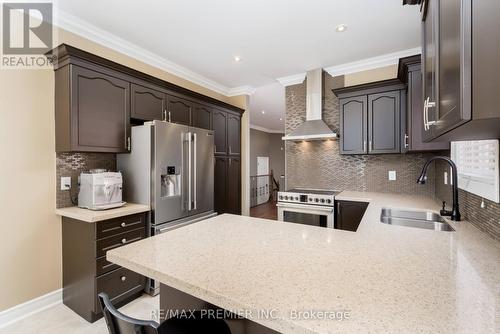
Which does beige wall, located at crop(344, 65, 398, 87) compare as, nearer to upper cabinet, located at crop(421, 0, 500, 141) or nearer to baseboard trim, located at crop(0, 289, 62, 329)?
upper cabinet, located at crop(421, 0, 500, 141)

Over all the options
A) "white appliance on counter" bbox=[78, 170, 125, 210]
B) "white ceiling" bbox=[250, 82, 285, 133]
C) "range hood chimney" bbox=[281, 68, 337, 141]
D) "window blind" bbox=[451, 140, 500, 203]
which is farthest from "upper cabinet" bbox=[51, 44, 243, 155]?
"window blind" bbox=[451, 140, 500, 203]

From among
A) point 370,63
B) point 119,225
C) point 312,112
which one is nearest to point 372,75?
point 370,63

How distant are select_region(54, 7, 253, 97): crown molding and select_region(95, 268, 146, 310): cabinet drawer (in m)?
2.43

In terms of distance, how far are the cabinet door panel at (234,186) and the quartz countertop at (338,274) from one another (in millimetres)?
2619

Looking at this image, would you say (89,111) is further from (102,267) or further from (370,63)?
(370,63)

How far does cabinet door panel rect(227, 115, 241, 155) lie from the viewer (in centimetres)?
406

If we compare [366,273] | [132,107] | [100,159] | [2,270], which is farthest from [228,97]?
[366,273]

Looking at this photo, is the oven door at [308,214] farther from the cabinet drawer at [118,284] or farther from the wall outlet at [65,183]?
the wall outlet at [65,183]

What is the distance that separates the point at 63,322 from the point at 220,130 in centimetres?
291

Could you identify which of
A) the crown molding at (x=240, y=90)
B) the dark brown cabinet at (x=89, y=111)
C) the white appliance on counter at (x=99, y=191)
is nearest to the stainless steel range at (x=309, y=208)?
the white appliance on counter at (x=99, y=191)

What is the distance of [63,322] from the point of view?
78.4 inches

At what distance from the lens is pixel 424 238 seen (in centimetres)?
127

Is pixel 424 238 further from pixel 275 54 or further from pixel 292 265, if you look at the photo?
pixel 275 54

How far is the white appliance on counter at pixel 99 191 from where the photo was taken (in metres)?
2.12
